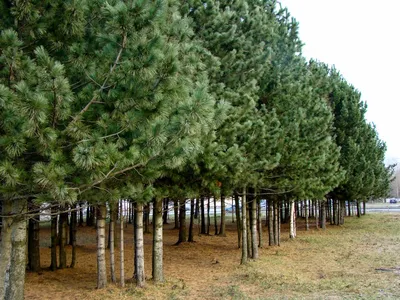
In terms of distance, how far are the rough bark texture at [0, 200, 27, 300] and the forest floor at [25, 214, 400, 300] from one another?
Result: 2.23 meters

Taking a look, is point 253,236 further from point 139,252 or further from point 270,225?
point 139,252

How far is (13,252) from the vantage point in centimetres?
589

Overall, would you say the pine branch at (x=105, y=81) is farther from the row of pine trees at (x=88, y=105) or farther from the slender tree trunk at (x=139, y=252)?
the slender tree trunk at (x=139, y=252)

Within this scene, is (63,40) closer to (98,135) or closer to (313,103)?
(98,135)

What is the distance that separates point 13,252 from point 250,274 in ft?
20.6

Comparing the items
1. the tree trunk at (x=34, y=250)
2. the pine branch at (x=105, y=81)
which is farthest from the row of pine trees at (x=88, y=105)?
the tree trunk at (x=34, y=250)

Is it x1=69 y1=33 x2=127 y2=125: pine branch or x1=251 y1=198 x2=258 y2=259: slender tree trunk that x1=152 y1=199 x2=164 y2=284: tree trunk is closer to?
x1=251 y1=198 x2=258 y2=259: slender tree trunk

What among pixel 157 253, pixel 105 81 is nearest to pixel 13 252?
pixel 105 81

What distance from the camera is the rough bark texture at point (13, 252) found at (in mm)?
5754

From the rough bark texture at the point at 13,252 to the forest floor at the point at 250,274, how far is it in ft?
7.31

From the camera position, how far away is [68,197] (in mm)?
4727

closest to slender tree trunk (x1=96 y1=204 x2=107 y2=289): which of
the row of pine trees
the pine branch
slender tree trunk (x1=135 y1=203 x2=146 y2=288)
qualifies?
slender tree trunk (x1=135 y1=203 x2=146 y2=288)

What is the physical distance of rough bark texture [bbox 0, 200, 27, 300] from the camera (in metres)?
5.75

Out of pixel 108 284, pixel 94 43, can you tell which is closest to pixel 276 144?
pixel 108 284
